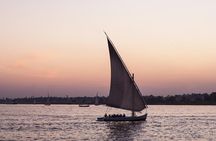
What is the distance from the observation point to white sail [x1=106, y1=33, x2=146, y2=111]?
6406 centimetres

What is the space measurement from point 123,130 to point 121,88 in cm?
788

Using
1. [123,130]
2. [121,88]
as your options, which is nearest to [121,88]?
[121,88]

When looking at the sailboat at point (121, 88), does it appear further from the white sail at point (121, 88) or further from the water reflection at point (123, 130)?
the water reflection at point (123, 130)

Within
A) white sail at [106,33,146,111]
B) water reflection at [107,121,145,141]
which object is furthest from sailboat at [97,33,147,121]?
water reflection at [107,121,145,141]

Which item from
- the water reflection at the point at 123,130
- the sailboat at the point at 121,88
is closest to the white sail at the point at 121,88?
the sailboat at the point at 121,88

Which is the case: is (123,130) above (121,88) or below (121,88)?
below

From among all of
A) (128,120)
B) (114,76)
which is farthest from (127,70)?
(128,120)

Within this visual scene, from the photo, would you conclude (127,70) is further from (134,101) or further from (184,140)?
(184,140)

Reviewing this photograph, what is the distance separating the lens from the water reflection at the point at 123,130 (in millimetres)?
50088

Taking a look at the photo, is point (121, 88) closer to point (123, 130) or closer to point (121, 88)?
point (121, 88)

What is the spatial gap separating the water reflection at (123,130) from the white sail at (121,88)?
8.29 feet

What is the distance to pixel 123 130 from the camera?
193 ft

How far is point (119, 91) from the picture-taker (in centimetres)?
6450

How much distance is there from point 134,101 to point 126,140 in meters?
19.9
